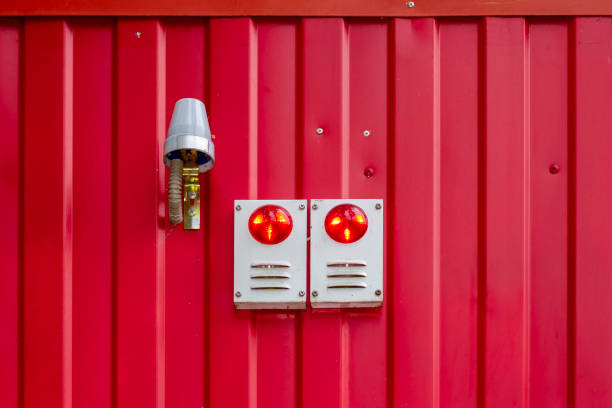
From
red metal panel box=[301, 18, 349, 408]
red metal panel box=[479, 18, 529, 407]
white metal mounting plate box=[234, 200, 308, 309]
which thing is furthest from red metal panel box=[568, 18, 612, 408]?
white metal mounting plate box=[234, 200, 308, 309]

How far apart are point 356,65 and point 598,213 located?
2.57ft

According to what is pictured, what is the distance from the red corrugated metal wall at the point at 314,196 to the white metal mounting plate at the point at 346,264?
39 mm

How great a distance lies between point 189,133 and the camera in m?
1.06

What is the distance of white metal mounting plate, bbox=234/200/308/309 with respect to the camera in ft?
3.86

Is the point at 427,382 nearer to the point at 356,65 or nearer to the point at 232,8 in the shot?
the point at 356,65

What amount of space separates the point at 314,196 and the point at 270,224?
145 millimetres

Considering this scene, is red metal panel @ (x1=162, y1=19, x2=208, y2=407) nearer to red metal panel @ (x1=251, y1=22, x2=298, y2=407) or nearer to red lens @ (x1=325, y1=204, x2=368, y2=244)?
red metal panel @ (x1=251, y1=22, x2=298, y2=407)

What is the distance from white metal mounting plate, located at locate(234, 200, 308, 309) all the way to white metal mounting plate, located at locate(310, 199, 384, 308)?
0.03 meters

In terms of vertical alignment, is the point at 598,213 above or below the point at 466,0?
below

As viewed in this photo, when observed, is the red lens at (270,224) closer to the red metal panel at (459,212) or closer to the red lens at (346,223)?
the red lens at (346,223)

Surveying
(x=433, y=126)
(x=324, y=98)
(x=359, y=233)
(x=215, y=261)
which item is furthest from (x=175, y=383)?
(x=433, y=126)

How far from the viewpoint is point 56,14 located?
3.97ft

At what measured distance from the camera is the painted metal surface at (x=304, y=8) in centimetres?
121

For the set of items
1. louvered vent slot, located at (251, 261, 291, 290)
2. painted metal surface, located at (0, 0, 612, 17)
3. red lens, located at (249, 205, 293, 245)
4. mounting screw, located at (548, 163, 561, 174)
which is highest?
painted metal surface, located at (0, 0, 612, 17)
